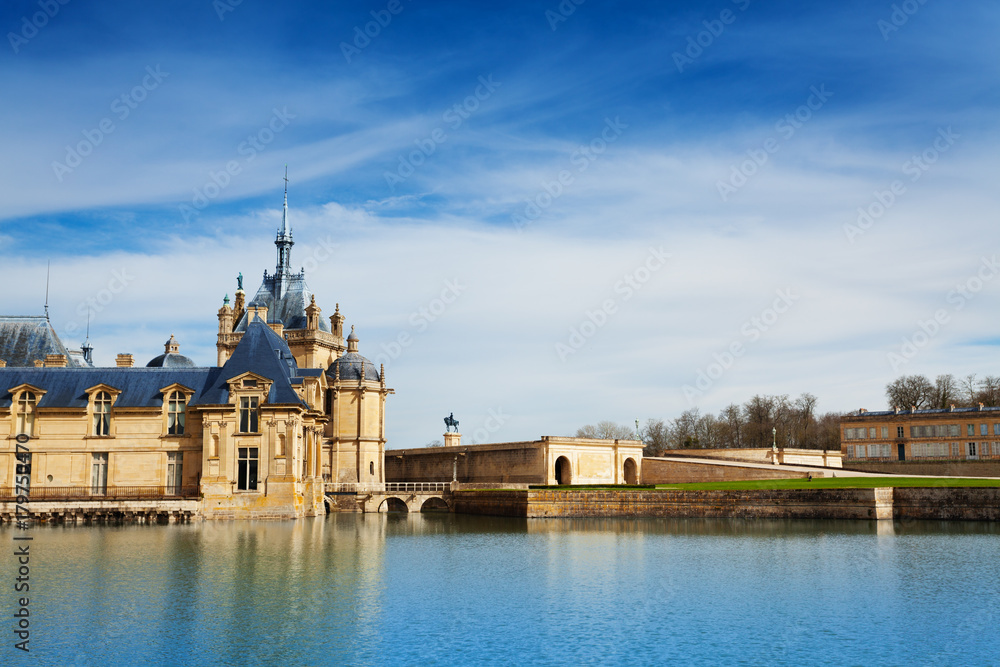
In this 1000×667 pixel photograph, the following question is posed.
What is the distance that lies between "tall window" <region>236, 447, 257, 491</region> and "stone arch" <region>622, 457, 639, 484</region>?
117ft

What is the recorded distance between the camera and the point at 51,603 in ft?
63.9

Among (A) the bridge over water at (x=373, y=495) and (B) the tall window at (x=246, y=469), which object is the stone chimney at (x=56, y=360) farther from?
(A) the bridge over water at (x=373, y=495)

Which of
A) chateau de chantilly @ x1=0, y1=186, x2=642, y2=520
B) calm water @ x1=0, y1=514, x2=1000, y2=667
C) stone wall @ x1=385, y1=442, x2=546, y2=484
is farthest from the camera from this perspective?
stone wall @ x1=385, y1=442, x2=546, y2=484

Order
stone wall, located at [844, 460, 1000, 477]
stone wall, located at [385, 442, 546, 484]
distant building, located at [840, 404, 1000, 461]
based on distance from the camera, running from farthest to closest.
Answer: distant building, located at [840, 404, 1000, 461]
stone wall, located at [844, 460, 1000, 477]
stone wall, located at [385, 442, 546, 484]

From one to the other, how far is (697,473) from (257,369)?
1362 inches

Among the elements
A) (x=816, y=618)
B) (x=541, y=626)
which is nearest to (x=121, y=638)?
(x=541, y=626)

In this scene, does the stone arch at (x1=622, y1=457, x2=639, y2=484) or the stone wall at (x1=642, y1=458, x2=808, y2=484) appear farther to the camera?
the stone arch at (x1=622, y1=457, x2=639, y2=484)

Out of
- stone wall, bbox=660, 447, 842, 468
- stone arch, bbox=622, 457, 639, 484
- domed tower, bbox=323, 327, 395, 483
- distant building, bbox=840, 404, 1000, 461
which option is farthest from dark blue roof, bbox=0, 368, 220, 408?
distant building, bbox=840, 404, 1000, 461

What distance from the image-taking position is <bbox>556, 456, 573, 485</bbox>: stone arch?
2623 inches

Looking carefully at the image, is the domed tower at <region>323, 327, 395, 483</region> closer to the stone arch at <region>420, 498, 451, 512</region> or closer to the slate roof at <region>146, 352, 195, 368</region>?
the stone arch at <region>420, 498, 451, 512</region>

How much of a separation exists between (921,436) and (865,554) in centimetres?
5460

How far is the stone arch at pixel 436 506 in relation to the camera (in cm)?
5960

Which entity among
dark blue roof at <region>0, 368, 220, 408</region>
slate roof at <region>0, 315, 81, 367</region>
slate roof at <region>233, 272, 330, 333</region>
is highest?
slate roof at <region>233, 272, 330, 333</region>

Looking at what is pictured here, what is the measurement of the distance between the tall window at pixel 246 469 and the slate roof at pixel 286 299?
2373cm
